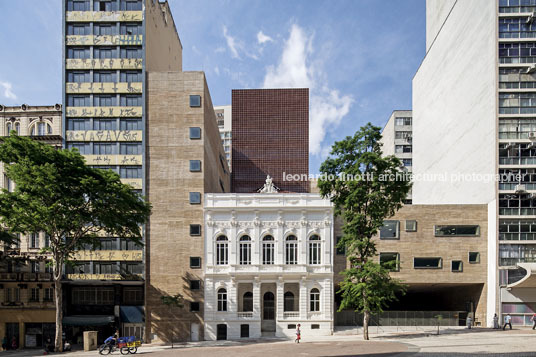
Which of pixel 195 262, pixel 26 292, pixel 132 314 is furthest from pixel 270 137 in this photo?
pixel 26 292

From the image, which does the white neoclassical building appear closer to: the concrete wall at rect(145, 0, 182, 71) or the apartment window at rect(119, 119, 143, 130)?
the apartment window at rect(119, 119, 143, 130)

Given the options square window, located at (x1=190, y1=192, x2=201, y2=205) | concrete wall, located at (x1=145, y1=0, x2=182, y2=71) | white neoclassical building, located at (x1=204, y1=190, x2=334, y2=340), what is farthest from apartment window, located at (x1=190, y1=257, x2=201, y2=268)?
concrete wall, located at (x1=145, y1=0, x2=182, y2=71)

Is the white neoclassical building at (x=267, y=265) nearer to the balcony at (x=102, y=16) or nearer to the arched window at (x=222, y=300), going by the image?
the arched window at (x=222, y=300)

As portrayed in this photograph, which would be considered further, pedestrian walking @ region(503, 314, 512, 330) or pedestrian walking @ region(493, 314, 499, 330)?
pedestrian walking @ region(493, 314, 499, 330)

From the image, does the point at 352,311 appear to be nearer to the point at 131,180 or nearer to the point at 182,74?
the point at 131,180

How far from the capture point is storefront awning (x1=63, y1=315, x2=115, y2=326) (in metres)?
37.6

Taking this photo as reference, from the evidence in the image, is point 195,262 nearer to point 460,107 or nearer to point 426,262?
point 426,262

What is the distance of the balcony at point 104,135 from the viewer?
40469 millimetres

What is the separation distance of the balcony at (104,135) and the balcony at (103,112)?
186 cm

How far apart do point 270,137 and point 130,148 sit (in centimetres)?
4357

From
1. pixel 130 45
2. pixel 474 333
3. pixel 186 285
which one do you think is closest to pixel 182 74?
pixel 130 45

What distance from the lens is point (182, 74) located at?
1626 inches

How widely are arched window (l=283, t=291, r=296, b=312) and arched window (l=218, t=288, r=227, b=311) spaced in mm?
7003

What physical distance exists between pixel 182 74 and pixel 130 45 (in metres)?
6.99
